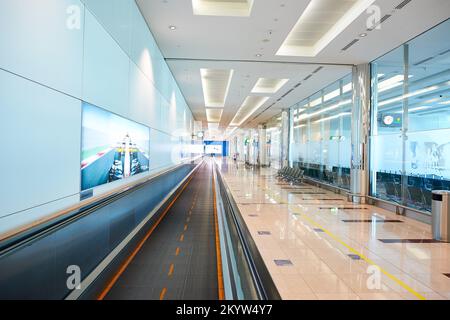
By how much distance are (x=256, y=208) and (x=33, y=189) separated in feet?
22.1

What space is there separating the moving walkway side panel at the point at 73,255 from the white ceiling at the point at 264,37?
4368 millimetres

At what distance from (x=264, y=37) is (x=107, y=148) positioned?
5562 mm

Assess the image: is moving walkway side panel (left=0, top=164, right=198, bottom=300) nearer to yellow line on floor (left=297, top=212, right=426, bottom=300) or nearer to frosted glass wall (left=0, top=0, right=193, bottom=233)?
frosted glass wall (left=0, top=0, right=193, bottom=233)

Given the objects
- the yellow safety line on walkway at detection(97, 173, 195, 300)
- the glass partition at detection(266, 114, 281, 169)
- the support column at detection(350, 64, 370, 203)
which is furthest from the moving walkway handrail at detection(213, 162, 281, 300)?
the glass partition at detection(266, 114, 281, 169)

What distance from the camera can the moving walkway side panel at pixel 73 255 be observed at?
233 cm

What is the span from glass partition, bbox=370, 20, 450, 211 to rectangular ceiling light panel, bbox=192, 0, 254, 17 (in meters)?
4.66

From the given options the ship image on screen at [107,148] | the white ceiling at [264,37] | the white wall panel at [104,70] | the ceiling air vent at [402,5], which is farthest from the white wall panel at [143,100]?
the ceiling air vent at [402,5]

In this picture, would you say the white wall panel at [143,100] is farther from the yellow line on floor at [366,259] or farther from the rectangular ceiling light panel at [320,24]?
the yellow line on floor at [366,259]

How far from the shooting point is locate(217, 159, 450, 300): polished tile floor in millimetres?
3793

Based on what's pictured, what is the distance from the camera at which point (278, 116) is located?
89.7 feet

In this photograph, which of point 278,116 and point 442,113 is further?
point 278,116

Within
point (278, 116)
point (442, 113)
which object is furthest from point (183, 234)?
point (278, 116)

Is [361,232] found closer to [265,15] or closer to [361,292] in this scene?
[361,292]

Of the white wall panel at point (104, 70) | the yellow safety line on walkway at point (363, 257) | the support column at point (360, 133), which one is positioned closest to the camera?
the yellow safety line on walkway at point (363, 257)
